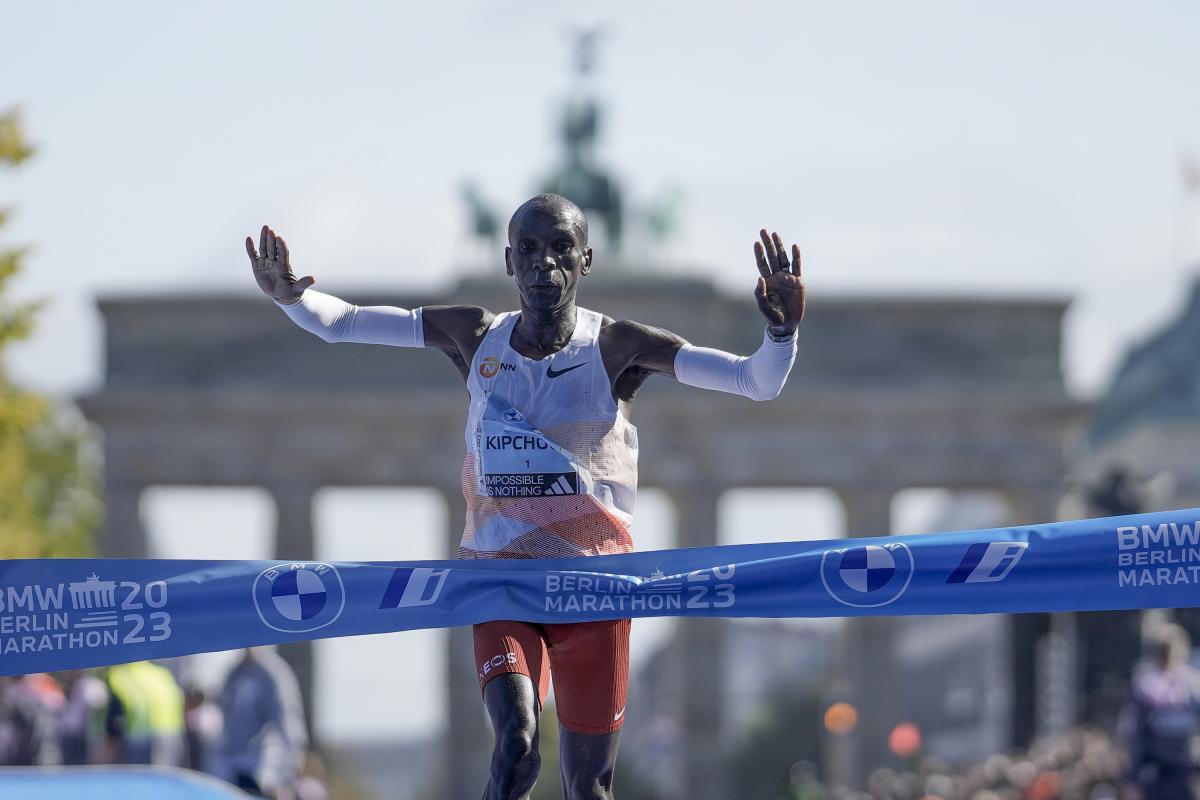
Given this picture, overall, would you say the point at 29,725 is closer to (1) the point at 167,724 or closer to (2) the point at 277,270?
(1) the point at 167,724

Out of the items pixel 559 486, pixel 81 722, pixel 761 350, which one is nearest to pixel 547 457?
pixel 559 486

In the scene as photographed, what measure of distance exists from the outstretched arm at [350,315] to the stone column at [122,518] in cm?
4243

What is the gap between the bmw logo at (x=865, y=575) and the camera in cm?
745

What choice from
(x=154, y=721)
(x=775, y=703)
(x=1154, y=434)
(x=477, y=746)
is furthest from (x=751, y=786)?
(x=154, y=721)

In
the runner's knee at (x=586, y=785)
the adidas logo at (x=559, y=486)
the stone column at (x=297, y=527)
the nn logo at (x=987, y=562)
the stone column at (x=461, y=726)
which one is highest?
the stone column at (x=297, y=527)

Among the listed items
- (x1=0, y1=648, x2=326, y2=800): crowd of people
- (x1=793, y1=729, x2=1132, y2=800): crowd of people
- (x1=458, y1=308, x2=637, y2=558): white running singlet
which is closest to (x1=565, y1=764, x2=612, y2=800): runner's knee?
(x1=458, y1=308, x2=637, y2=558): white running singlet

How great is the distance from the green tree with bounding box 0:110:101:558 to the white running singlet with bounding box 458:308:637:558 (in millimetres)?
18087

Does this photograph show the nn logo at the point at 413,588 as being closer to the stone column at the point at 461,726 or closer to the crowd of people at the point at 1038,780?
the crowd of people at the point at 1038,780

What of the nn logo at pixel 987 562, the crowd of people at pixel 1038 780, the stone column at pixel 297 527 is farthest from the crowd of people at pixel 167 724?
the stone column at pixel 297 527

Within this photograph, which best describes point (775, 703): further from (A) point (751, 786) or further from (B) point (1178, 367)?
(B) point (1178, 367)

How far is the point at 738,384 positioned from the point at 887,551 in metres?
0.71

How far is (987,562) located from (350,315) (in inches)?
86.0

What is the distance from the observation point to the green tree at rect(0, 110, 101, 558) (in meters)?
25.1

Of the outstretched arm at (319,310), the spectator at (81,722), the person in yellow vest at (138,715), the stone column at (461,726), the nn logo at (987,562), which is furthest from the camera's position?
the stone column at (461,726)
